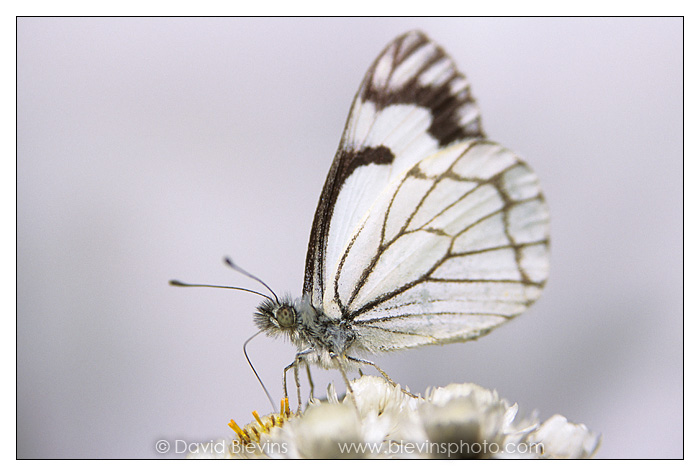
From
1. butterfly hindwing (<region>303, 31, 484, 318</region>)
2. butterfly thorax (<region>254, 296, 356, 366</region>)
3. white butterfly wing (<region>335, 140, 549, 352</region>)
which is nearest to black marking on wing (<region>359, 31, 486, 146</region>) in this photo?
butterfly hindwing (<region>303, 31, 484, 318</region>)

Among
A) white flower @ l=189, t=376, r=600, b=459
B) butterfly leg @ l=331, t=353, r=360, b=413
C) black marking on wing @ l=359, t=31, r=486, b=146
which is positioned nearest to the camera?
white flower @ l=189, t=376, r=600, b=459

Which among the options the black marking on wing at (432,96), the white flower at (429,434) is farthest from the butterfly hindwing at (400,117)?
the white flower at (429,434)

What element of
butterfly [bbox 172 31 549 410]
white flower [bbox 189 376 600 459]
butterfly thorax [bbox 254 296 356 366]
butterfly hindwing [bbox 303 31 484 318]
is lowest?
white flower [bbox 189 376 600 459]

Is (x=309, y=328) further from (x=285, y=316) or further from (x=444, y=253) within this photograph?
(x=444, y=253)

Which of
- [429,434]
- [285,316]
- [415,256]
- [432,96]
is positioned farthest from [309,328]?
[432,96]

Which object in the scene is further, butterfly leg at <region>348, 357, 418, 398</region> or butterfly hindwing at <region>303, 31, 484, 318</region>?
butterfly hindwing at <region>303, 31, 484, 318</region>

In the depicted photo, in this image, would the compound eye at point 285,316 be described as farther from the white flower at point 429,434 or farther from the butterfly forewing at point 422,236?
the white flower at point 429,434

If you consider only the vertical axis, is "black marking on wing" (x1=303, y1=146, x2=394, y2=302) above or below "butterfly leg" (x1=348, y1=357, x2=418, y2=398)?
above

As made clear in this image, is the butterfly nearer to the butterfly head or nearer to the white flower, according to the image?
the butterfly head
